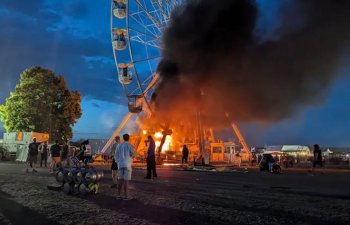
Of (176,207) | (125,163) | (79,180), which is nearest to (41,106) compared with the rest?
(79,180)

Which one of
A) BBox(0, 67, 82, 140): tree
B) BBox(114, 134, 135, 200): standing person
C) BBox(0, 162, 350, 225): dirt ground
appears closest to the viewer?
BBox(0, 162, 350, 225): dirt ground

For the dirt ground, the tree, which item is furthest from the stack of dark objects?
the tree

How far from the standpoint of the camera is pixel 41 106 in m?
46.6

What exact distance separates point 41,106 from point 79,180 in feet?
122

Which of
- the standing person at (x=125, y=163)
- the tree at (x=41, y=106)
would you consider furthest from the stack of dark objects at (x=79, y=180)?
the tree at (x=41, y=106)

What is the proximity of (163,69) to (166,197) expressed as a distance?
87.9ft

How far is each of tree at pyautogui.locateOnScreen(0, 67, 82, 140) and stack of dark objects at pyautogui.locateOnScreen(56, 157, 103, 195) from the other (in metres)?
33.3

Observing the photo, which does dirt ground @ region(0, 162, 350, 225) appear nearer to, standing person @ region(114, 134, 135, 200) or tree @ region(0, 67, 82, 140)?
standing person @ region(114, 134, 135, 200)

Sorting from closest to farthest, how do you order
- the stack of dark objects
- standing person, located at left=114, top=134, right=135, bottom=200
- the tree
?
standing person, located at left=114, top=134, right=135, bottom=200 → the stack of dark objects → the tree

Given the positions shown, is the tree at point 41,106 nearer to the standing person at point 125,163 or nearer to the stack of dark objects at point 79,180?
the stack of dark objects at point 79,180

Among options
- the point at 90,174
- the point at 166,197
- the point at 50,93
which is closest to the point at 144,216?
the point at 166,197

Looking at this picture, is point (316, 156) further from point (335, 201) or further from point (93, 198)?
point (93, 198)

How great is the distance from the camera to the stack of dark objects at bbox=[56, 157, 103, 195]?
1140 centimetres

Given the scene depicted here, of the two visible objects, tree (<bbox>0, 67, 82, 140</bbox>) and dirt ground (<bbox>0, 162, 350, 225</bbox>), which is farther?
tree (<bbox>0, 67, 82, 140</bbox>)
